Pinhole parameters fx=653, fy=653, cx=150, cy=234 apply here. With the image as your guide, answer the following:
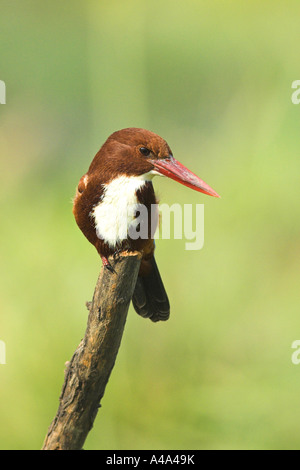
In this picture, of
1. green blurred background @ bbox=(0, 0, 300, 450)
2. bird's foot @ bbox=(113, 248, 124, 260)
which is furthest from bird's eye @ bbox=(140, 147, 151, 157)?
green blurred background @ bbox=(0, 0, 300, 450)

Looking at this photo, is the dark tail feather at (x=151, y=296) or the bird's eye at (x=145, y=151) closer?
the bird's eye at (x=145, y=151)

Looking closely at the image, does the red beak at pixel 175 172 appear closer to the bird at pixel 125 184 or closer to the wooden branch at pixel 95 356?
the bird at pixel 125 184

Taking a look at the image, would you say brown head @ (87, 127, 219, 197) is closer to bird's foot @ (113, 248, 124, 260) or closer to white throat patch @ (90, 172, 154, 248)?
white throat patch @ (90, 172, 154, 248)

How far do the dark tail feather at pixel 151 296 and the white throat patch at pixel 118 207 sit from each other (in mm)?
236

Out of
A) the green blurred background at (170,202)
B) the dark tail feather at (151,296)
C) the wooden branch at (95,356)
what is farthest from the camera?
the green blurred background at (170,202)

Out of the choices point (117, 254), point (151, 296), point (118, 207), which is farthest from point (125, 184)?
point (151, 296)

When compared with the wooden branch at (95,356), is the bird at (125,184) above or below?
above

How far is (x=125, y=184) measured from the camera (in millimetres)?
1628

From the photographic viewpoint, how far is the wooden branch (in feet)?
5.09

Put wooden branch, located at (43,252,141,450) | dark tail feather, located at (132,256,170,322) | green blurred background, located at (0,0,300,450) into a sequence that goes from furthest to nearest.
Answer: green blurred background, located at (0,0,300,450) < dark tail feather, located at (132,256,170,322) < wooden branch, located at (43,252,141,450)

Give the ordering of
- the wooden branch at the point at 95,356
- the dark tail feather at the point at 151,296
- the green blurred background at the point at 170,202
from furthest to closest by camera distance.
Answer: the green blurred background at the point at 170,202
the dark tail feather at the point at 151,296
the wooden branch at the point at 95,356

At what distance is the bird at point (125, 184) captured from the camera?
1.62 metres

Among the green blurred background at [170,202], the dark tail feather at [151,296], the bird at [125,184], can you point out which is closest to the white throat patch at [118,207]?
the bird at [125,184]
